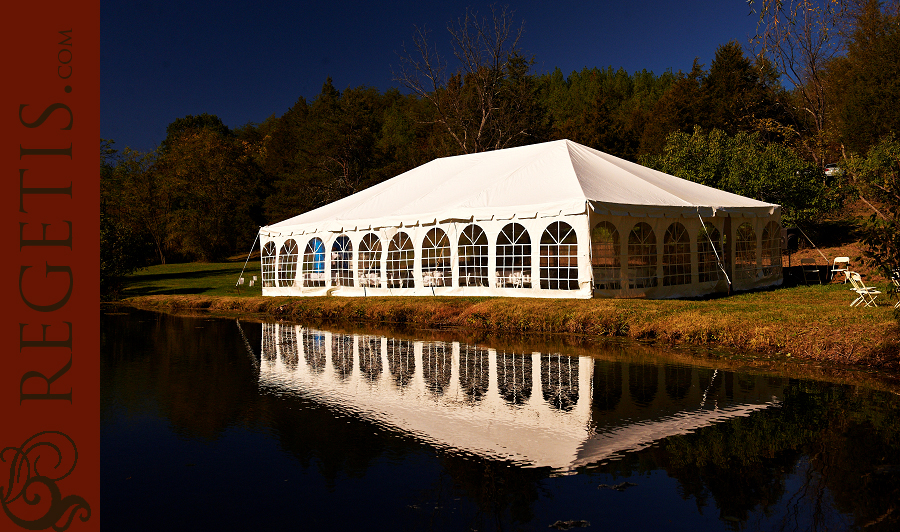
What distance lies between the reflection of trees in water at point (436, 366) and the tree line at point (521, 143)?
614 inches

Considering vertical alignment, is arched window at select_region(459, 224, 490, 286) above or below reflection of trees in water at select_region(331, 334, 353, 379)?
above

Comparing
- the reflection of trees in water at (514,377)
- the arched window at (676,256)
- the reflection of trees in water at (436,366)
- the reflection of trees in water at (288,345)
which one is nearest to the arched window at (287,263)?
the reflection of trees in water at (288,345)

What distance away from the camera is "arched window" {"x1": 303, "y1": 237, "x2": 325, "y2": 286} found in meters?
19.2

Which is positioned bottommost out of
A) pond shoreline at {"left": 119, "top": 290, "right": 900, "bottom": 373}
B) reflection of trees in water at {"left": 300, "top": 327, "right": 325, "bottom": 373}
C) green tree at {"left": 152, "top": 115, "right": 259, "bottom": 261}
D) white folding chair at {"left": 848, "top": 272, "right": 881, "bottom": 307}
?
reflection of trees in water at {"left": 300, "top": 327, "right": 325, "bottom": 373}

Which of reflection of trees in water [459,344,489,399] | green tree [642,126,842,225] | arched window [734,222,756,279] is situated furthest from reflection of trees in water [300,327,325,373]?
green tree [642,126,842,225]

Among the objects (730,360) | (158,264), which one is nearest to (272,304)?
(730,360)

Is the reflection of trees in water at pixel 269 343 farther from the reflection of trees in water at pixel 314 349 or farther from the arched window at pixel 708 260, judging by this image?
the arched window at pixel 708 260

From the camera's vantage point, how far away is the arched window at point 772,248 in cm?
1791

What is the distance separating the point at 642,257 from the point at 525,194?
2.96 meters

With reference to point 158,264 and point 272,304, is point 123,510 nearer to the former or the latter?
point 272,304

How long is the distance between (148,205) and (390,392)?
128 feet

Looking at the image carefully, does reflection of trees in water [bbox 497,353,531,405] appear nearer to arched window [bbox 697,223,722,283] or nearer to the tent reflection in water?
the tent reflection in water

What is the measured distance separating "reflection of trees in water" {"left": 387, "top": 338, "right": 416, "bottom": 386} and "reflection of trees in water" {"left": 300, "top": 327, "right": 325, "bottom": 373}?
100 centimetres

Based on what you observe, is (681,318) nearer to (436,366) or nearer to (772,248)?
(436,366)
